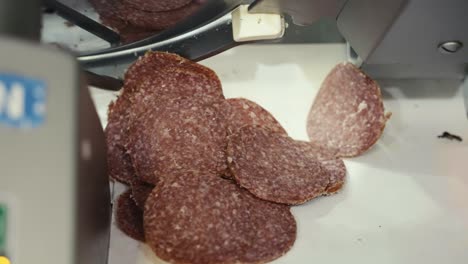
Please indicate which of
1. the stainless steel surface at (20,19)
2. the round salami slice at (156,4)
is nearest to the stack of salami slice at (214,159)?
the round salami slice at (156,4)

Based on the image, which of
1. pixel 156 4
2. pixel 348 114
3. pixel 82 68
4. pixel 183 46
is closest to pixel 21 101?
pixel 82 68

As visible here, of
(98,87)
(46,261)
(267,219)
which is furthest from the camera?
(98,87)

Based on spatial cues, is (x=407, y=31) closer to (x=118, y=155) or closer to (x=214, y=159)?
(x=214, y=159)

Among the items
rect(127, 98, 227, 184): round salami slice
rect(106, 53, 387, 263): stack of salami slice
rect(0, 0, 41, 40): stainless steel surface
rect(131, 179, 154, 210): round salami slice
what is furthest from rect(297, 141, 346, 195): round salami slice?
rect(0, 0, 41, 40): stainless steel surface

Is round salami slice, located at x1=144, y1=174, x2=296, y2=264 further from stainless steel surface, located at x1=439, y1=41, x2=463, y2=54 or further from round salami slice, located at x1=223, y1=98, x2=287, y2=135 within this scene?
stainless steel surface, located at x1=439, y1=41, x2=463, y2=54

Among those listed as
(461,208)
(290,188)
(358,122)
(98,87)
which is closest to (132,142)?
(98,87)

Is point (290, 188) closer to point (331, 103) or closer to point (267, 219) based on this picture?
point (267, 219)
